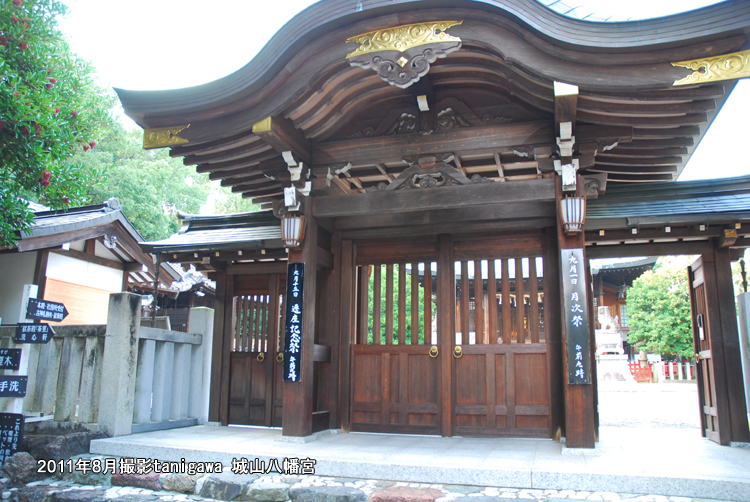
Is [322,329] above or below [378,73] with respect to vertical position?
below

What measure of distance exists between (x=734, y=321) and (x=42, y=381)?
912 cm

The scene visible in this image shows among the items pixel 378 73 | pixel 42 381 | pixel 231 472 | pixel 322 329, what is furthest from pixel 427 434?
pixel 42 381

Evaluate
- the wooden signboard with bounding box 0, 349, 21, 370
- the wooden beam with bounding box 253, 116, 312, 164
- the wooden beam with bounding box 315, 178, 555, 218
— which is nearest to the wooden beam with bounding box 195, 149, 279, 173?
the wooden beam with bounding box 253, 116, 312, 164

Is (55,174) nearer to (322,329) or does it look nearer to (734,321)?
(322,329)

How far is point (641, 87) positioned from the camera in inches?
200

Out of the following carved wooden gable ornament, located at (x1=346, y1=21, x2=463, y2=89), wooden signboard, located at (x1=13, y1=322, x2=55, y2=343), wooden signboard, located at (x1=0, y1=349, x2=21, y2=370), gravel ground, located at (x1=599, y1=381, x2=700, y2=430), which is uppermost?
carved wooden gable ornament, located at (x1=346, y1=21, x2=463, y2=89)

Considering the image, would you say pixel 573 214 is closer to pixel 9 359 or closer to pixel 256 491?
pixel 256 491

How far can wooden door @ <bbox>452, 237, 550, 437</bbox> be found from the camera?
6750 mm

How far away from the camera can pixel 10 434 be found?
234 inches

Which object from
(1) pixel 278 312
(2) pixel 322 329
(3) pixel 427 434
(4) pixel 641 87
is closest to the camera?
(4) pixel 641 87

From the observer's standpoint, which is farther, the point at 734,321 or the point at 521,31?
the point at 734,321

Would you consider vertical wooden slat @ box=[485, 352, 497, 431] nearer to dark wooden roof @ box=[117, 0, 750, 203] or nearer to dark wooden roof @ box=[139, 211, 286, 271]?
dark wooden roof @ box=[117, 0, 750, 203]

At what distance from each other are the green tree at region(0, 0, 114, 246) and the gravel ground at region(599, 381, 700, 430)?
418 inches

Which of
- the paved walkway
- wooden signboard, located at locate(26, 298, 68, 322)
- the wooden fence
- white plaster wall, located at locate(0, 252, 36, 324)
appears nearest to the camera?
the paved walkway
